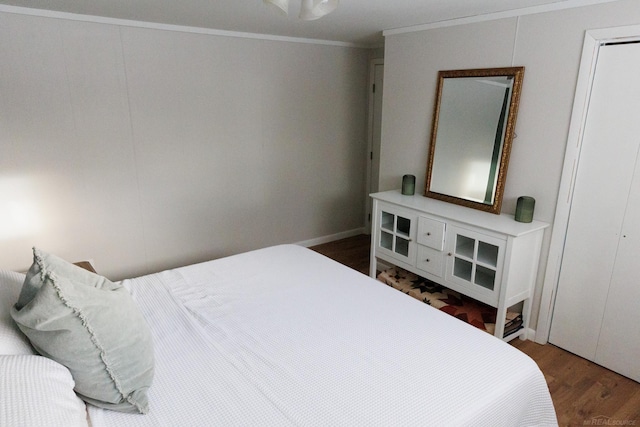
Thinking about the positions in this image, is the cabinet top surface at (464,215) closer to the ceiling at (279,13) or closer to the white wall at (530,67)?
the white wall at (530,67)

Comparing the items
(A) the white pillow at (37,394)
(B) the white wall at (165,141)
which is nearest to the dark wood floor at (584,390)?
(A) the white pillow at (37,394)

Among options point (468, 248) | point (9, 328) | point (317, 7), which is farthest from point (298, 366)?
point (468, 248)

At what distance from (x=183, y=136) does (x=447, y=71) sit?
7.41 ft

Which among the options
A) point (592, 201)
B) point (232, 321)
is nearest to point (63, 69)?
point (232, 321)

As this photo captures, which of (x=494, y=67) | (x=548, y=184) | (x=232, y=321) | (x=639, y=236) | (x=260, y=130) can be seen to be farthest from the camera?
(x=260, y=130)

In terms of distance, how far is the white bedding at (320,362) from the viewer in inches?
51.1

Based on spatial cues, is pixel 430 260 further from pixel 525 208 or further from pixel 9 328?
pixel 9 328

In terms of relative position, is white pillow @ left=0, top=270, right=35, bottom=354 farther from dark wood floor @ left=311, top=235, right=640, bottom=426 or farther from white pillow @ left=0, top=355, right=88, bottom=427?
dark wood floor @ left=311, top=235, right=640, bottom=426

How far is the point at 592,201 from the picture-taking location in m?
2.43

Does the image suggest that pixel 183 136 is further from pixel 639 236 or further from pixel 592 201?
pixel 639 236

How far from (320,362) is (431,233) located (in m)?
1.68

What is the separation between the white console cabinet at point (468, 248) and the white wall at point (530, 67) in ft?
0.50

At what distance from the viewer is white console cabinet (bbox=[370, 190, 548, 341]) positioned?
256cm

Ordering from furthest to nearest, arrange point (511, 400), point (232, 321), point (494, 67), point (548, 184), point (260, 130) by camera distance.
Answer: point (260, 130), point (494, 67), point (548, 184), point (232, 321), point (511, 400)
